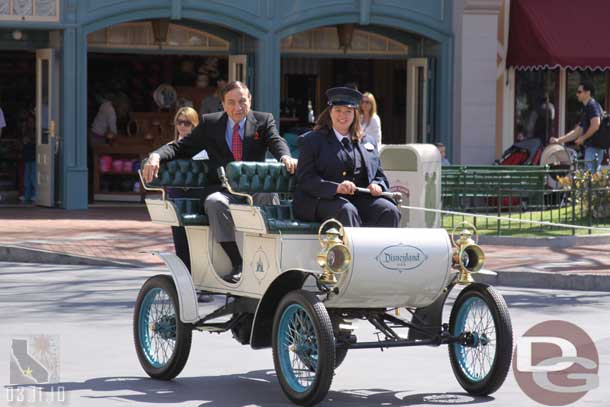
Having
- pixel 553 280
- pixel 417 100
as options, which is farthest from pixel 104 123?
pixel 553 280

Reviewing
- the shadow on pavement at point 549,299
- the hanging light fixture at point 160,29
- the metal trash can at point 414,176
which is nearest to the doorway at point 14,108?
the hanging light fixture at point 160,29

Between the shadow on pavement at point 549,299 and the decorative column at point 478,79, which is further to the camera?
the decorative column at point 478,79

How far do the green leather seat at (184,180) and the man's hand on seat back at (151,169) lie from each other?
145 mm

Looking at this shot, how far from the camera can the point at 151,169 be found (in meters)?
9.19

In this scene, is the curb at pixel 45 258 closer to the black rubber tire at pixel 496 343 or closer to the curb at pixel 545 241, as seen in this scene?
the curb at pixel 545 241

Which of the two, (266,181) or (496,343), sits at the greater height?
(266,181)

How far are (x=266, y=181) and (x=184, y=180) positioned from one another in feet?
2.79

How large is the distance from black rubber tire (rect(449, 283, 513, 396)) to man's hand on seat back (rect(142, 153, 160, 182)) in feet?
7.03

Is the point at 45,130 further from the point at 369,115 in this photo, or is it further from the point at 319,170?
the point at 319,170

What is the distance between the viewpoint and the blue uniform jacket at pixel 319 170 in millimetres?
8594

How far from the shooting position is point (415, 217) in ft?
57.1

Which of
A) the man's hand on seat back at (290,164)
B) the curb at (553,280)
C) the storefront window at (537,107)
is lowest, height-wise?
the curb at (553,280)

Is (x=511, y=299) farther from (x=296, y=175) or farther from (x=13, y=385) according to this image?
(x=13, y=385)

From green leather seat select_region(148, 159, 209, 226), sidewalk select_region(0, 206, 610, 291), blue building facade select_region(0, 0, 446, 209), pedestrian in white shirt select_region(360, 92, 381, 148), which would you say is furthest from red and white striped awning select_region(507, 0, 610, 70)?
green leather seat select_region(148, 159, 209, 226)
